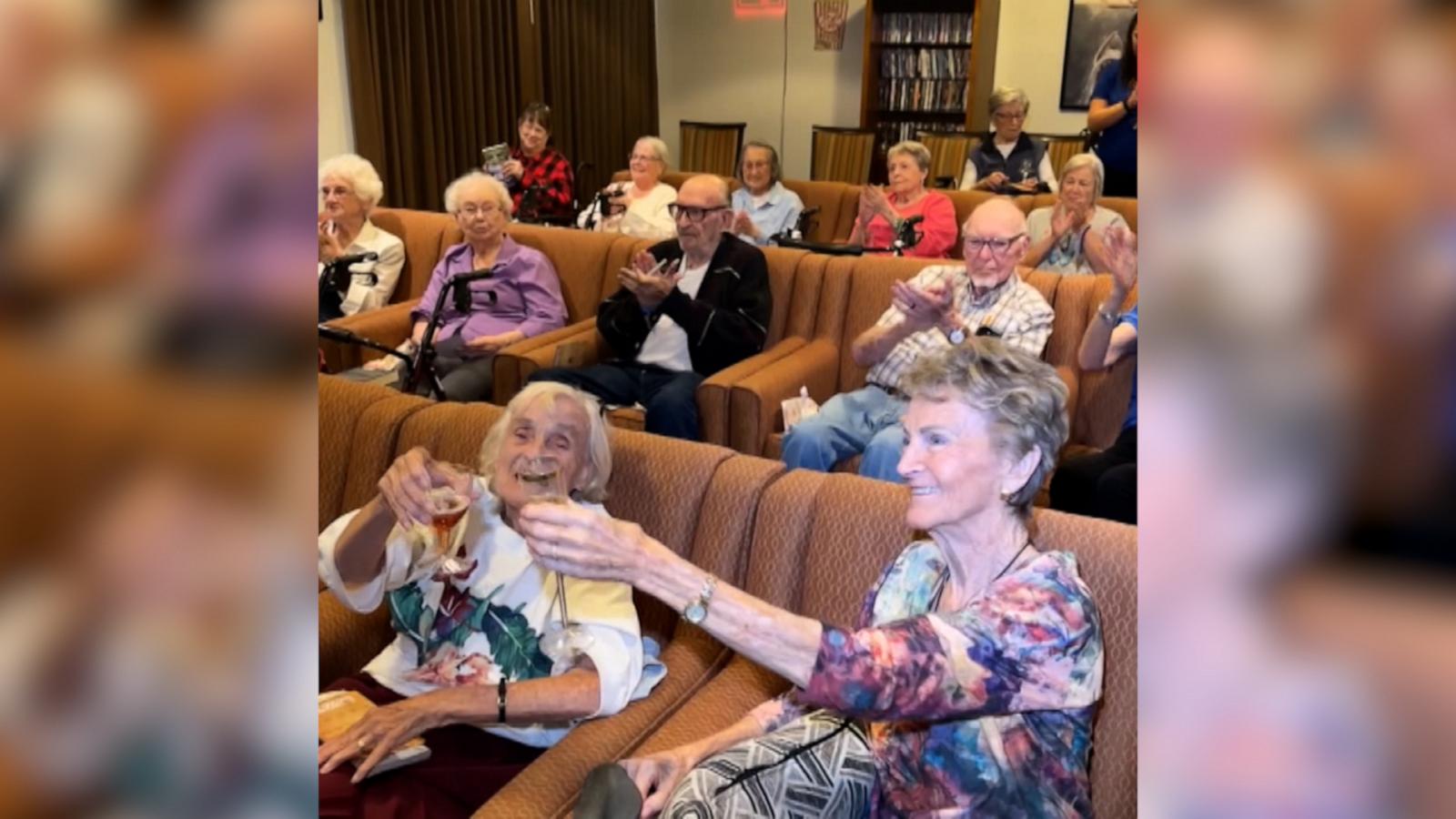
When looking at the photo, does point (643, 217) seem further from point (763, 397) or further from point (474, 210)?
point (763, 397)

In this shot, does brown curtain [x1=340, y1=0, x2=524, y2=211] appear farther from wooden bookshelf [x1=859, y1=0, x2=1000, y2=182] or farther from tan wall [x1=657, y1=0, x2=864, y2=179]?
wooden bookshelf [x1=859, y1=0, x2=1000, y2=182]

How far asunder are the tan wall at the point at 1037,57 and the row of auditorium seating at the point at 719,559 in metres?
6.24

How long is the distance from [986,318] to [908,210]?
1.66 metres

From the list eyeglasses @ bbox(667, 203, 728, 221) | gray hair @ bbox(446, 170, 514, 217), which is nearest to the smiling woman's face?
eyeglasses @ bbox(667, 203, 728, 221)

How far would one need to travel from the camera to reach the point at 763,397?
2.95 meters

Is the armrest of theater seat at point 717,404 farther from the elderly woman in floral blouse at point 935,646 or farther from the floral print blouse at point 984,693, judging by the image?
the floral print blouse at point 984,693

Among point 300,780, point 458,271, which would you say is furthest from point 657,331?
point 300,780

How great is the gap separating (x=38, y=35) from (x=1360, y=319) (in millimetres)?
248

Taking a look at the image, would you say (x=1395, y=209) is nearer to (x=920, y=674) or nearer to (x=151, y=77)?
(x=151, y=77)

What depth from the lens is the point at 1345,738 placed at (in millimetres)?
229

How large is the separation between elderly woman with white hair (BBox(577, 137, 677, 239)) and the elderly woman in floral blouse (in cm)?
353

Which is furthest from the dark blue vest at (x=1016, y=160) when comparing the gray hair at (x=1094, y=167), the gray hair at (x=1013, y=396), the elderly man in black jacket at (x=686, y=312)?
the gray hair at (x=1013, y=396)

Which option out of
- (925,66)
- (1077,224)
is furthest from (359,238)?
(925,66)

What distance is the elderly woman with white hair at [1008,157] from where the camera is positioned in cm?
522
